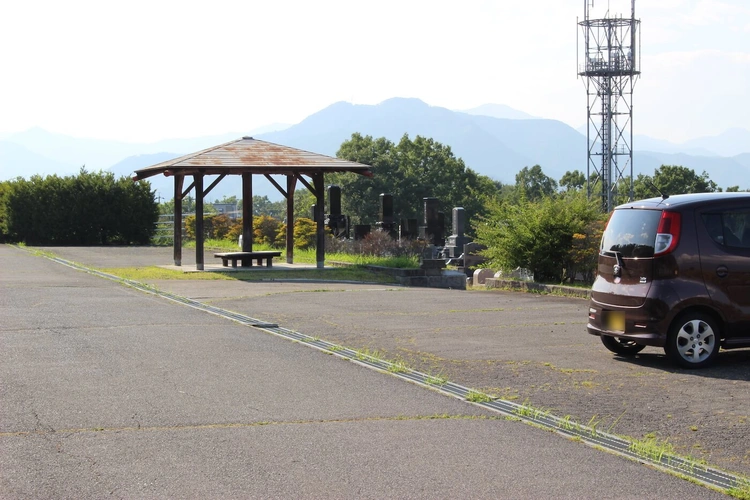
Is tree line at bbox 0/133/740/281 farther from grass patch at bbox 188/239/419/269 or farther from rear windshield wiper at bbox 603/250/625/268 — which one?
rear windshield wiper at bbox 603/250/625/268

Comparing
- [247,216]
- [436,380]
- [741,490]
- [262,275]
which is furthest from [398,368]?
[247,216]

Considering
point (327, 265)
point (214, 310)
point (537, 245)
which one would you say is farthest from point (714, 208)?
point (327, 265)

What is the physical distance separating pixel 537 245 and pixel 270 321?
A: 7.86m

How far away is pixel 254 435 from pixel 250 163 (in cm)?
1718

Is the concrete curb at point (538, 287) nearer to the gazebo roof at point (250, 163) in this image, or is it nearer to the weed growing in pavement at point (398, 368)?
the gazebo roof at point (250, 163)

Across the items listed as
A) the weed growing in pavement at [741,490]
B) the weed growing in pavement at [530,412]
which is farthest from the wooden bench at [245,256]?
the weed growing in pavement at [741,490]

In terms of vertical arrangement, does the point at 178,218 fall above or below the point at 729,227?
above

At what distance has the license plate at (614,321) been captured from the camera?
938cm

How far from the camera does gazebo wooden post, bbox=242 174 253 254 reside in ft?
83.6

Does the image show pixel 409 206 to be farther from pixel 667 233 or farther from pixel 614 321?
pixel 667 233

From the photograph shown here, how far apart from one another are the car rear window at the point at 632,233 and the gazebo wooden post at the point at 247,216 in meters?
16.6

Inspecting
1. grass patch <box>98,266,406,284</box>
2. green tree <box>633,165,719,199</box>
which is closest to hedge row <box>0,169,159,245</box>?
grass patch <box>98,266,406,284</box>

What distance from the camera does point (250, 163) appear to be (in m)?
23.0

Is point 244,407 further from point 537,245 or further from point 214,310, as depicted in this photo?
point 537,245
